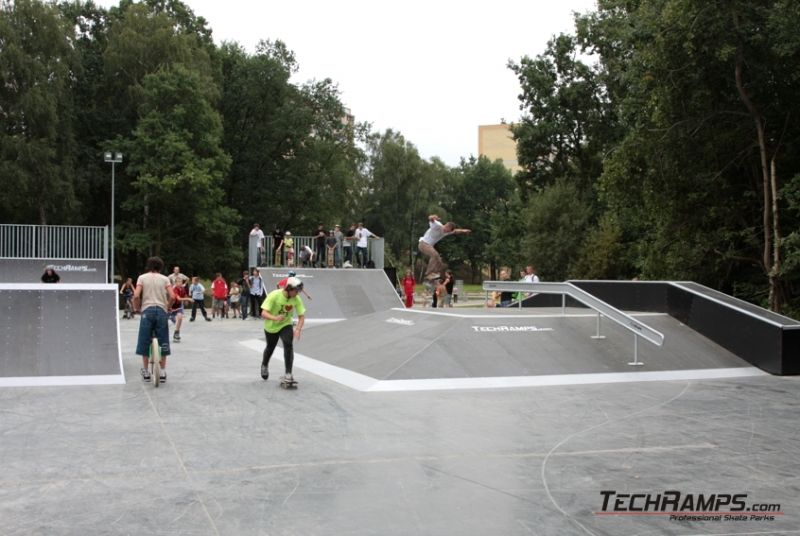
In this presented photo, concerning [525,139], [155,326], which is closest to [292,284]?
[155,326]

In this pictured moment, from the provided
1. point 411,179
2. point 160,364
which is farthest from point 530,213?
point 160,364

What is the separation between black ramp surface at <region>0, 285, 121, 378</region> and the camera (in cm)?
1157

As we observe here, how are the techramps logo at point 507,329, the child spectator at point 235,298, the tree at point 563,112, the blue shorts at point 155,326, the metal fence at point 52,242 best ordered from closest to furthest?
the blue shorts at point 155,326 → the techramps logo at point 507,329 → the child spectator at point 235,298 → the metal fence at point 52,242 → the tree at point 563,112

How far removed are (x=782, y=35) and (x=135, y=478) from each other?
729 inches

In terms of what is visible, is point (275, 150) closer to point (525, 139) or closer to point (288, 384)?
point (525, 139)

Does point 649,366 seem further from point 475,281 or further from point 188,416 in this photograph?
point 475,281

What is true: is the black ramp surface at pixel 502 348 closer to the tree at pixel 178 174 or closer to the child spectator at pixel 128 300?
the child spectator at pixel 128 300

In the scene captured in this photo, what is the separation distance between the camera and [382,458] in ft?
22.5

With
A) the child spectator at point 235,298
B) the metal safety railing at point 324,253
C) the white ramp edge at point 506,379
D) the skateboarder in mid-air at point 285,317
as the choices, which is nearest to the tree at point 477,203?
the metal safety railing at point 324,253

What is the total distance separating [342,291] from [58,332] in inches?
594

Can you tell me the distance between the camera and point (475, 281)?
10256cm

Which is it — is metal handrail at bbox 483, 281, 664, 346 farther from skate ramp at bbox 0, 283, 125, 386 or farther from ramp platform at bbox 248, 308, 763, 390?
skate ramp at bbox 0, 283, 125, 386

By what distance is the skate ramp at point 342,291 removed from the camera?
25641 mm

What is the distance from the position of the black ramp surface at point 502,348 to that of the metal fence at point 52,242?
20.0 m
